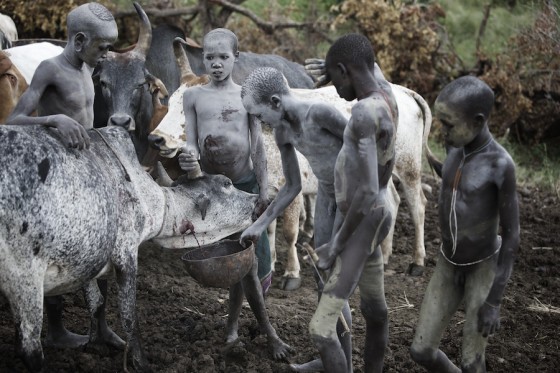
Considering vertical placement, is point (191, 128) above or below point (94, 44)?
below

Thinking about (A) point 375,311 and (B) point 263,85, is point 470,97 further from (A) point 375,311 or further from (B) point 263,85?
(A) point 375,311

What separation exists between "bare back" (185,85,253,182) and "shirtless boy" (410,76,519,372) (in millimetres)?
1364

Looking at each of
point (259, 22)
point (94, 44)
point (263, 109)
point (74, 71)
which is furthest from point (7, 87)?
point (259, 22)

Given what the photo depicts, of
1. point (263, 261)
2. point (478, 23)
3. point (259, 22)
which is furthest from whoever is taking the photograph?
point (478, 23)

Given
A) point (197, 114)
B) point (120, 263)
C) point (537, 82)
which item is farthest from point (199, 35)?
point (120, 263)

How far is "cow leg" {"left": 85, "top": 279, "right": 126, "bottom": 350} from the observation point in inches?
175

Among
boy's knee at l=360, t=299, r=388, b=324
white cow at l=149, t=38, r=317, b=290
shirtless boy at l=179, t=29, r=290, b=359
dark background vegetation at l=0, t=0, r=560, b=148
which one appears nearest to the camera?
boy's knee at l=360, t=299, r=388, b=324

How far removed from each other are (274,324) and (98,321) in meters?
1.11

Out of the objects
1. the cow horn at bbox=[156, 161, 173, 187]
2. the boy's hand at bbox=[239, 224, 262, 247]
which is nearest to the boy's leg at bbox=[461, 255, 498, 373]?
the boy's hand at bbox=[239, 224, 262, 247]

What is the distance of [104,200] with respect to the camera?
3934 mm

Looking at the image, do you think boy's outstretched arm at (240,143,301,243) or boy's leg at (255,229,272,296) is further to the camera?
boy's leg at (255,229,272,296)

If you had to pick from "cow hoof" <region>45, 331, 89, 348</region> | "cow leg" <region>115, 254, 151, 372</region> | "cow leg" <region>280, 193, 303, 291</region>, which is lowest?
"cow leg" <region>280, 193, 303, 291</region>

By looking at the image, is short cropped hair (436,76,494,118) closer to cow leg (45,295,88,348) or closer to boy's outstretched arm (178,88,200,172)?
boy's outstretched arm (178,88,200,172)

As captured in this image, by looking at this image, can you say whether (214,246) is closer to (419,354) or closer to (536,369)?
(419,354)
